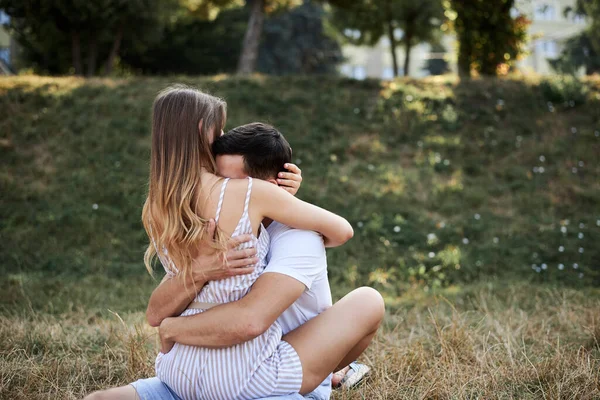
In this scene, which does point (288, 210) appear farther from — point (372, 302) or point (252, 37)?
point (252, 37)

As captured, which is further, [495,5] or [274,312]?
[495,5]

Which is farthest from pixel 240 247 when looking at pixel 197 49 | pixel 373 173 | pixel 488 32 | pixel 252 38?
pixel 197 49

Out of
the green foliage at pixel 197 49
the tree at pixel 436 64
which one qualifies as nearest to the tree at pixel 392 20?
the green foliage at pixel 197 49

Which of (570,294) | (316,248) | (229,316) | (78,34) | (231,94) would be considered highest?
(78,34)

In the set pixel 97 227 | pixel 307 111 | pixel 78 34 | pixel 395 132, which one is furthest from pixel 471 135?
pixel 78 34

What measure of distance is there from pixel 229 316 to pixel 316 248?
0.48m

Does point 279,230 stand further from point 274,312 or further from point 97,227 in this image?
point 97,227

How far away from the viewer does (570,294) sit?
5.67 metres

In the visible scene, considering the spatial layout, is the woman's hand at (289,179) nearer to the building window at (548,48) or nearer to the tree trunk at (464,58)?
the tree trunk at (464,58)

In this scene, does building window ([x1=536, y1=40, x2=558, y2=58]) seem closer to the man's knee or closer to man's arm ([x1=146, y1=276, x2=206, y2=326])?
the man's knee

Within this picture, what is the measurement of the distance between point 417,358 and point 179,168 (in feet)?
6.11

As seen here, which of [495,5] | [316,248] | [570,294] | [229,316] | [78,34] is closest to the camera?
[229,316]

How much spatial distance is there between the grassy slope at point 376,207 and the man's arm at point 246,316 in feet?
3.15

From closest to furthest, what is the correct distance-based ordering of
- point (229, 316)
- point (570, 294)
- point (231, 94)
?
point (229, 316), point (570, 294), point (231, 94)
